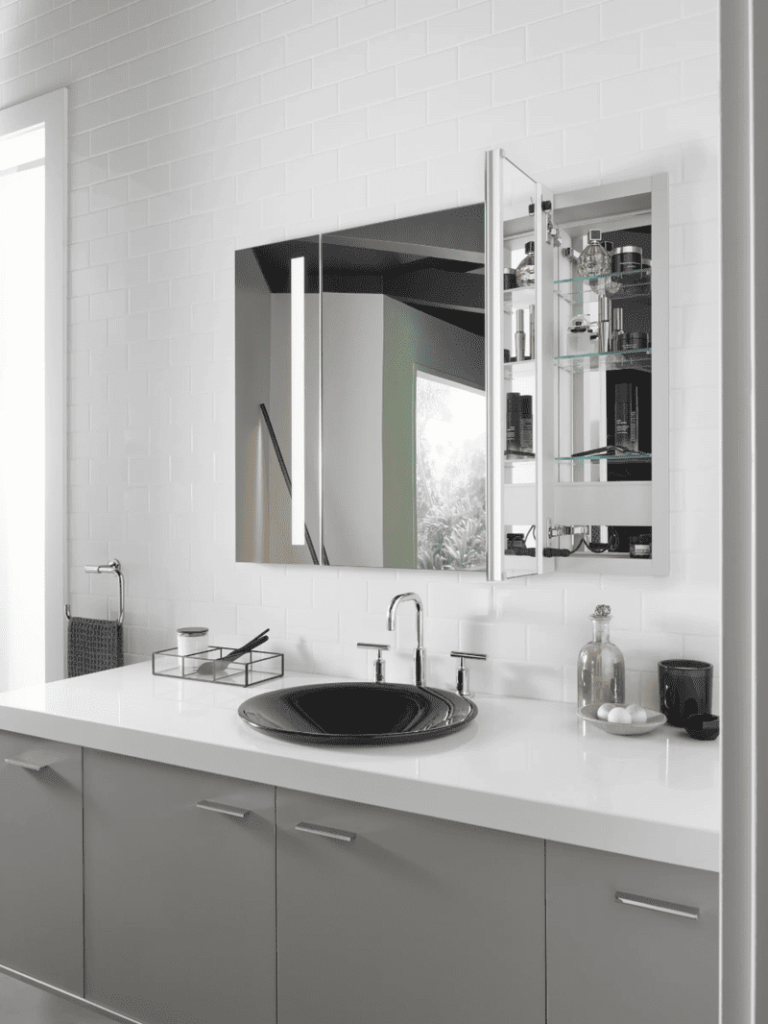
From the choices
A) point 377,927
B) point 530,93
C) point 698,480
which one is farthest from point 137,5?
point 377,927

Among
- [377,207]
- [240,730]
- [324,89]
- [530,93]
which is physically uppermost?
[324,89]

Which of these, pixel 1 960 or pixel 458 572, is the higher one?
pixel 458 572

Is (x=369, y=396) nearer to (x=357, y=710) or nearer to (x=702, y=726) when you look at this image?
(x=357, y=710)

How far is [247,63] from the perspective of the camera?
8.80 feet

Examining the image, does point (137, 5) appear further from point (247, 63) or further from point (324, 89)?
point (324, 89)

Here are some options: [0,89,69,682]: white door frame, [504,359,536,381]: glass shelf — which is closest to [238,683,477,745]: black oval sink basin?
[504,359,536,381]: glass shelf

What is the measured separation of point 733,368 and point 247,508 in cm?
211

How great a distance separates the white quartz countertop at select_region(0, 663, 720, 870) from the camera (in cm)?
143

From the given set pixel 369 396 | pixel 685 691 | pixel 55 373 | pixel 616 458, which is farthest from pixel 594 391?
pixel 55 373

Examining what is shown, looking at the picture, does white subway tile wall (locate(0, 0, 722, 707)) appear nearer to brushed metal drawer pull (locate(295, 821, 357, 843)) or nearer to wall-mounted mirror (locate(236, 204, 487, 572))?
wall-mounted mirror (locate(236, 204, 487, 572))

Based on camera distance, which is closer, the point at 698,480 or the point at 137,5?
the point at 698,480

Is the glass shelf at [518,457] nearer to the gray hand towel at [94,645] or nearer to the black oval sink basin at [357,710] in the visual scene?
the black oval sink basin at [357,710]

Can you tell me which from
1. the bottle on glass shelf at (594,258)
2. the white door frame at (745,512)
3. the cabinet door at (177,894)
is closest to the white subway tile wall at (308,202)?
the bottle on glass shelf at (594,258)

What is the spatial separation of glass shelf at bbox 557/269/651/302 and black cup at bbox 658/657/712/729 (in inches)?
35.0
